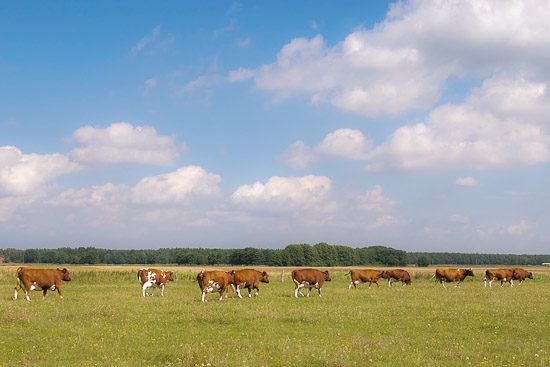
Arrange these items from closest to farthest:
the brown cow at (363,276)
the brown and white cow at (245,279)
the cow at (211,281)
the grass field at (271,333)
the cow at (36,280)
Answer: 1. the grass field at (271,333)
2. the cow at (211,281)
3. the cow at (36,280)
4. the brown and white cow at (245,279)
5. the brown cow at (363,276)

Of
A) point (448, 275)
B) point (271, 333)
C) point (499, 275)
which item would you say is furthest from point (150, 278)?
point (499, 275)

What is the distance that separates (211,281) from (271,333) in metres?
10.5

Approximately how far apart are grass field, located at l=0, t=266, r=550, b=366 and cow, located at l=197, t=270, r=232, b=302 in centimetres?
167

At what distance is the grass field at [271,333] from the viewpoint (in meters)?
12.1

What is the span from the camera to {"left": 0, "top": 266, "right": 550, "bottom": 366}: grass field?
1213cm

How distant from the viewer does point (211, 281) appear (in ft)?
83.3

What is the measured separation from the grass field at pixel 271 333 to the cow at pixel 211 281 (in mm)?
1673

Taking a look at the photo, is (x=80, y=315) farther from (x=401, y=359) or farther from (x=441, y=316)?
(x=441, y=316)

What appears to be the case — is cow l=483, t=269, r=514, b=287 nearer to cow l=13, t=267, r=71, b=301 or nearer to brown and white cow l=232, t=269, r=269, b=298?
brown and white cow l=232, t=269, r=269, b=298

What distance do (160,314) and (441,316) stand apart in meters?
13.2

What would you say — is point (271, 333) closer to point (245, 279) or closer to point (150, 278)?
point (245, 279)

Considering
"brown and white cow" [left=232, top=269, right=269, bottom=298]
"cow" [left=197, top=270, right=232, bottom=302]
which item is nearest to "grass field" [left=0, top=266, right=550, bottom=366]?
"cow" [left=197, top=270, right=232, bottom=302]

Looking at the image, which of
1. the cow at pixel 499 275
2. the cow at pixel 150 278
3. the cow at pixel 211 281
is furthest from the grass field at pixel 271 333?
the cow at pixel 499 275

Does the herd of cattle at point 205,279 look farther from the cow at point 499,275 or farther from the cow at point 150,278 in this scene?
the cow at point 499,275
